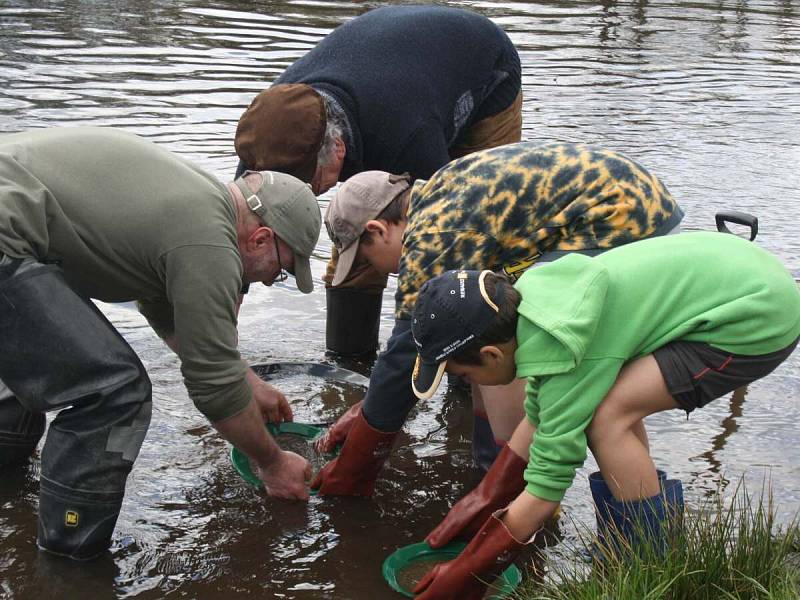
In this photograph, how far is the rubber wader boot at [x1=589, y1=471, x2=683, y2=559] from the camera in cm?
291

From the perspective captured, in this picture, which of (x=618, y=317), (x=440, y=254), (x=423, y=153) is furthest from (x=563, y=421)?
(x=423, y=153)

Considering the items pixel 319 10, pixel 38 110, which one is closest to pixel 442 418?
pixel 38 110

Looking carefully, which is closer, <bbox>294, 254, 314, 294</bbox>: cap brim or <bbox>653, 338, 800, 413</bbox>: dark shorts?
<bbox>653, 338, 800, 413</bbox>: dark shorts

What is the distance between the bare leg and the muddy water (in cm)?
63

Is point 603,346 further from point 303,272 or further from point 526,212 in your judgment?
point 303,272

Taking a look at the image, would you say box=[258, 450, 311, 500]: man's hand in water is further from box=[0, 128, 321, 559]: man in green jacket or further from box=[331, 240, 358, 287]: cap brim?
box=[331, 240, 358, 287]: cap brim

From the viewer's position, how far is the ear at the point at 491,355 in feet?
9.67

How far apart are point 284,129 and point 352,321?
51.8 inches

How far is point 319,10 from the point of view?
47.1 feet

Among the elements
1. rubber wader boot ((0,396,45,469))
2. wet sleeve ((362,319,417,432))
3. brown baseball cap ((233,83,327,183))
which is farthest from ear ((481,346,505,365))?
rubber wader boot ((0,396,45,469))

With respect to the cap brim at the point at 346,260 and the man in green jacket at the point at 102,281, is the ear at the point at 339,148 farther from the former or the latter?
the man in green jacket at the point at 102,281

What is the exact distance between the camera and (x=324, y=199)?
713 centimetres

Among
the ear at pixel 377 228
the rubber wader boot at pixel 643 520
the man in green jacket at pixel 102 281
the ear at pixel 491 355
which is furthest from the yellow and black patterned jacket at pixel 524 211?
the rubber wader boot at pixel 643 520

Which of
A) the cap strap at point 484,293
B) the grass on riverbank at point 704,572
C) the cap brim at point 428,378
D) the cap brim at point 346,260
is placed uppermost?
the cap strap at point 484,293
